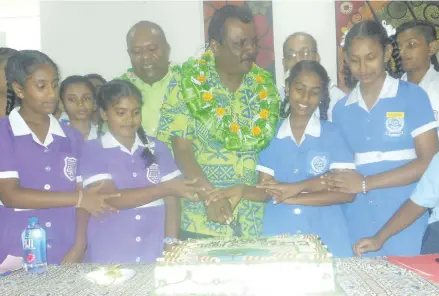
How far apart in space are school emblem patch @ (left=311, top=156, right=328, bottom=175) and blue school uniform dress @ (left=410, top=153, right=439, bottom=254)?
1.75ft

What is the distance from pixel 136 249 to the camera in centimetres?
260

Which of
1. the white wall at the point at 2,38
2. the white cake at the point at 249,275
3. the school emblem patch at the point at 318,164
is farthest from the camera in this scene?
the white wall at the point at 2,38

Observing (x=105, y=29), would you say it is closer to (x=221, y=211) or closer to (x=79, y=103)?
(x=79, y=103)

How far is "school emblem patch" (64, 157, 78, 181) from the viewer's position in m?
2.54

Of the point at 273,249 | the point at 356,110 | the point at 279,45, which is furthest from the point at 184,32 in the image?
the point at 273,249

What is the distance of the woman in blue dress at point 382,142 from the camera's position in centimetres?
261

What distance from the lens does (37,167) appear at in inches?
96.3

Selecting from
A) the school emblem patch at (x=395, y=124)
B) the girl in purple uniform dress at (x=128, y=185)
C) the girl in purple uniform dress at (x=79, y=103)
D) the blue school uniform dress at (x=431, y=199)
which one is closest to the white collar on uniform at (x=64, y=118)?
the girl in purple uniform dress at (x=79, y=103)

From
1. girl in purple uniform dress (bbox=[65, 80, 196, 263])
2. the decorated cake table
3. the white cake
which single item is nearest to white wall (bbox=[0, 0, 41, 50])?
girl in purple uniform dress (bbox=[65, 80, 196, 263])

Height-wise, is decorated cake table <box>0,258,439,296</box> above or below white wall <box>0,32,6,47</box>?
A: below

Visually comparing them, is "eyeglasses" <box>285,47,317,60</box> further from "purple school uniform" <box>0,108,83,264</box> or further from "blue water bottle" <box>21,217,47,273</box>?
"blue water bottle" <box>21,217,47,273</box>

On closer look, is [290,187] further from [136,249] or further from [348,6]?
[348,6]

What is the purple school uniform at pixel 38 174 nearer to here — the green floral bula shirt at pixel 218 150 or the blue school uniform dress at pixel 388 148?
the green floral bula shirt at pixel 218 150

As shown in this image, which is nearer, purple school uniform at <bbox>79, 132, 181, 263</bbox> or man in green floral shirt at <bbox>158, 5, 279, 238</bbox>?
purple school uniform at <bbox>79, 132, 181, 263</bbox>
